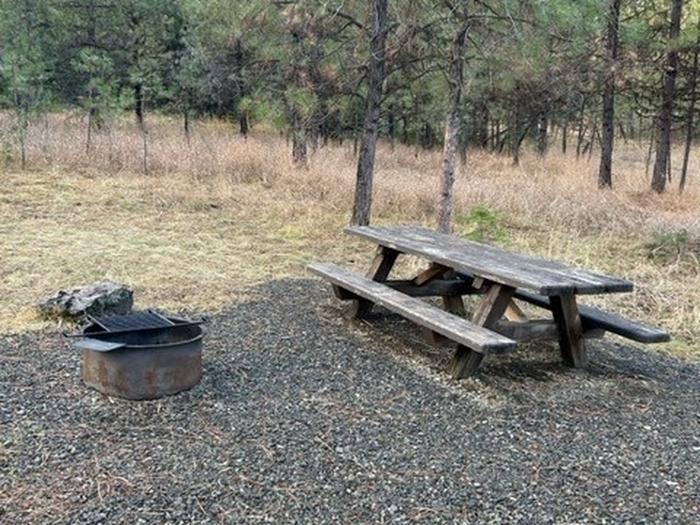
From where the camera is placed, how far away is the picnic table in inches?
125

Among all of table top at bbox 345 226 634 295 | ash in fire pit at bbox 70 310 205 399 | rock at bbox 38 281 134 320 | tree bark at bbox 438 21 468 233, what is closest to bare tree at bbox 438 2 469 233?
tree bark at bbox 438 21 468 233

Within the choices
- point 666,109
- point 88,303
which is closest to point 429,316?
point 88,303

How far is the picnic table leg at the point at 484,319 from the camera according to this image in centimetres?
327

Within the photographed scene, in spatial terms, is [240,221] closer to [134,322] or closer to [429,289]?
[429,289]

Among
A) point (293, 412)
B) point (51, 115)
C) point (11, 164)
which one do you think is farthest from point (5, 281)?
point (51, 115)

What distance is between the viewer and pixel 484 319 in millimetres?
3379

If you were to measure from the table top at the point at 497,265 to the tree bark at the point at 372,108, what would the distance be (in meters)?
2.63

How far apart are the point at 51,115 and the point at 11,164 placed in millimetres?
5802

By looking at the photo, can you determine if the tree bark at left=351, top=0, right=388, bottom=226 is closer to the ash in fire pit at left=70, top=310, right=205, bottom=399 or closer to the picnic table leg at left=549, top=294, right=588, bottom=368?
the picnic table leg at left=549, top=294, right=588, bottom=368

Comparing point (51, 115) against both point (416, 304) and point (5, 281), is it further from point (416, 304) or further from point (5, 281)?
point (416, 304)

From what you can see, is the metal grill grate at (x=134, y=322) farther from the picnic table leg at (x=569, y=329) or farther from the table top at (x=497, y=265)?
the picnic table leg at (x=569, y=329)

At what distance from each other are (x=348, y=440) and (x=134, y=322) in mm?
1218

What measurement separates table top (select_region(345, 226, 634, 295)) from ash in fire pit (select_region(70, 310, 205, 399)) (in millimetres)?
1464

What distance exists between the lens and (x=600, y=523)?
6.93ft
